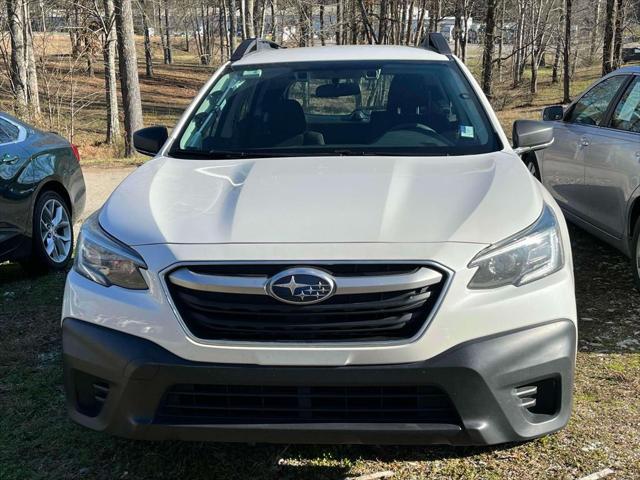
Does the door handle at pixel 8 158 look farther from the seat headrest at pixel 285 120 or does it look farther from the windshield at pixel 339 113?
the seat headrest at pixel 285 120

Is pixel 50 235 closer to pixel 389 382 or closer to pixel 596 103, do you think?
pixel 389 382

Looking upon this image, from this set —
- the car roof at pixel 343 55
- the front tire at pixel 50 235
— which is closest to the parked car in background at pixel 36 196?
the front tire at pixel 50 235

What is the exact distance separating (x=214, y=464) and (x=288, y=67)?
2.45m

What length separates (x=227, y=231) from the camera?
2619 millimetres

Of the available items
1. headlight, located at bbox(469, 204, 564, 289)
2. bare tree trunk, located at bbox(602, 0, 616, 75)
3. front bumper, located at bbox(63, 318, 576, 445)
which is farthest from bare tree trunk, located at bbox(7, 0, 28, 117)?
bare tree trunk, located at bbox(602, 0, 616, 75)

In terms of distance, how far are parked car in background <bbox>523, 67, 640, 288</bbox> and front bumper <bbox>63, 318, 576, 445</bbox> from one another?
2783 millimetres

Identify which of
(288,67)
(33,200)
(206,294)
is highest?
(288,67)

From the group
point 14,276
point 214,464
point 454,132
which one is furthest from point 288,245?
point 14,276

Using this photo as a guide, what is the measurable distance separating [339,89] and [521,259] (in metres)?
2.17

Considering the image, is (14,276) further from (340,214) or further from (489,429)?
(489,429)

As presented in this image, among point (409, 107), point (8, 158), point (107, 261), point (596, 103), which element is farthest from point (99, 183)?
point (107, 261)

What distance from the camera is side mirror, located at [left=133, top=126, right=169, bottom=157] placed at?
403 centimetres

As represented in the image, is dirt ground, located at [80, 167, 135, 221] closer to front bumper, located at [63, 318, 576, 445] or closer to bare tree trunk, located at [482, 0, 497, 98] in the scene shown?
front bumper, located at [63, 318, 576, 445]

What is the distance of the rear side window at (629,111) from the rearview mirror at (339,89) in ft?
7.05
